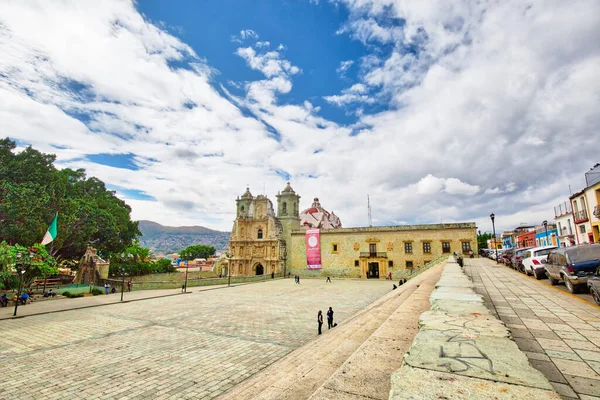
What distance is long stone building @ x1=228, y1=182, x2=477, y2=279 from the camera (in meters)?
34.3

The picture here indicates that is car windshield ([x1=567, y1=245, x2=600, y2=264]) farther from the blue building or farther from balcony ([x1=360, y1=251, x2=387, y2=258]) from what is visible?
balcony ([x1=360, y1=251, x2=387, y2=258])

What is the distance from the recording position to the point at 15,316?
13.3 metres

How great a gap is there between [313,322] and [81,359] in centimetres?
787

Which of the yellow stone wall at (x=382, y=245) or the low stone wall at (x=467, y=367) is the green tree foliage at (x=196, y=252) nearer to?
the yellow stone wall at (x=382, y=245)

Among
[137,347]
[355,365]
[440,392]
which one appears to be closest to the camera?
[440,392]

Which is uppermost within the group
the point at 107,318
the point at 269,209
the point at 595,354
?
the point at 269,209

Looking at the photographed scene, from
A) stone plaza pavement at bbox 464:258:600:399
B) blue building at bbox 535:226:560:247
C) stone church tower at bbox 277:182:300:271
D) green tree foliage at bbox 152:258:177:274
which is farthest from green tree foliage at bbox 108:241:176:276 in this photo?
blue building at bbox 535:226:560:247

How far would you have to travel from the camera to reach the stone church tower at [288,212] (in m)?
43.7

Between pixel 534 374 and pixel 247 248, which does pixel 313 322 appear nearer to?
pixel 534 374

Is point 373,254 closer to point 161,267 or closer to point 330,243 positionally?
point 330,243

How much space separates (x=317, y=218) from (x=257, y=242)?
1621cm

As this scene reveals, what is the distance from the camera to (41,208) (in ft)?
69.5

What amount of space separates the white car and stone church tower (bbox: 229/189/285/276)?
32.2m

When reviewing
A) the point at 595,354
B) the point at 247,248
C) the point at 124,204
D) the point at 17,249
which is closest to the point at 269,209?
the point at 247,248
